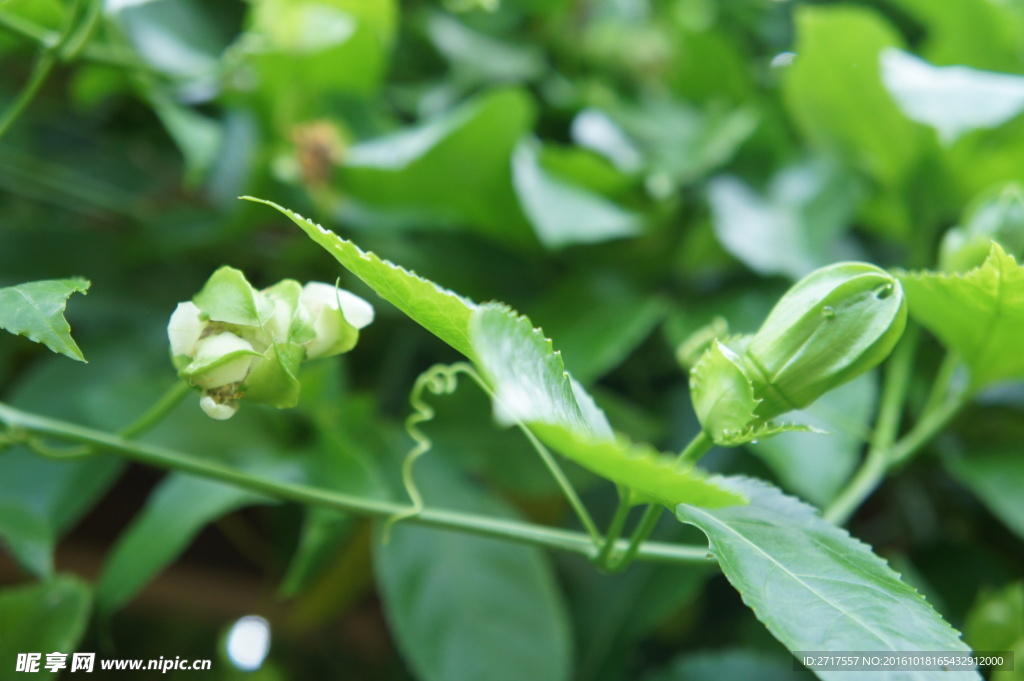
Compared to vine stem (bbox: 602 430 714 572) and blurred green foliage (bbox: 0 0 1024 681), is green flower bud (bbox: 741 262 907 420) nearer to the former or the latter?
vine stem (bbox: 602 430 714 572)

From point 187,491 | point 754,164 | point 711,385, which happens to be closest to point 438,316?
point 711,385

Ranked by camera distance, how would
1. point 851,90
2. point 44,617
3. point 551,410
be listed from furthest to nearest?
point 851,90 → point 44,617 → point 551,410

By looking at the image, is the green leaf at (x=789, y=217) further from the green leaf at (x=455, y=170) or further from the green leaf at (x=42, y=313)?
the green leaf at (x=42, y=313)

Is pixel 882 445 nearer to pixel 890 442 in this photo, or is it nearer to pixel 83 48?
pixel 890 442

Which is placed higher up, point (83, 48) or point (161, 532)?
point (83, 48)

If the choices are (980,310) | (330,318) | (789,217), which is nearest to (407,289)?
(330,318)

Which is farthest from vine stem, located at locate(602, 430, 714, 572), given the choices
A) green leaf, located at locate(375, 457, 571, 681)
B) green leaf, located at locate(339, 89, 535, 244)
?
green leaf, located at locate(339, 89, 535, 244)
